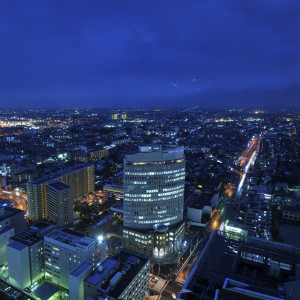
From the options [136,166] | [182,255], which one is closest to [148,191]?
[136,166]

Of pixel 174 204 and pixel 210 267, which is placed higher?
pixel 210 267

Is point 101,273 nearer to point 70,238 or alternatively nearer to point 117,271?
point 117,271

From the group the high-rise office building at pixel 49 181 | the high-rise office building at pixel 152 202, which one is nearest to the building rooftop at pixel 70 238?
the high-rise office building at pixel 152 202

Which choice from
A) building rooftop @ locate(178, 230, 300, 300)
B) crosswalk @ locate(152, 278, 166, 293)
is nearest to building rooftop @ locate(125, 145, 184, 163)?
crosswalk @ locate(152, 278, 166, 293)

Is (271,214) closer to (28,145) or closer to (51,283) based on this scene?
(51,283)

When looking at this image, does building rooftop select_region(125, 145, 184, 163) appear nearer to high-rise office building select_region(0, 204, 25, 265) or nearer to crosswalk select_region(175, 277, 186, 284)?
crosswalk select_region(175, 277, 186, 284)

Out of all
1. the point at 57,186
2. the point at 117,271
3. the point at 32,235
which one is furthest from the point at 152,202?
the point at 57,186
